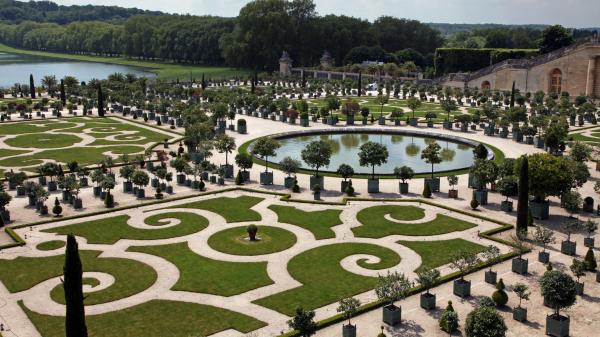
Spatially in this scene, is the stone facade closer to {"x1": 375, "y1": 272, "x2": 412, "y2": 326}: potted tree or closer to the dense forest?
the dense forest

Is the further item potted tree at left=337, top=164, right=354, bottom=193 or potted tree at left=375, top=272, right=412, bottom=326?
potted tree at left=337, top=164, right=354, bottom=193

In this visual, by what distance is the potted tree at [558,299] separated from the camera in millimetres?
26650

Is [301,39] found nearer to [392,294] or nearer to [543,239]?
[543,239]

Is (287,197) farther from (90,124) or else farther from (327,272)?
(90,124)

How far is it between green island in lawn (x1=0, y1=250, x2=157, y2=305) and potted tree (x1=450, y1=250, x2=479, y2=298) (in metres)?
15.5

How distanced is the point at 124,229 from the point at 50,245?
469 centimetres

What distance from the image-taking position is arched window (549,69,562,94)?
360ft

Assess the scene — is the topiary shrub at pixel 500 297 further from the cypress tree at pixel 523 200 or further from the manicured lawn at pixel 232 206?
the manicured lawn at pixel 232 206

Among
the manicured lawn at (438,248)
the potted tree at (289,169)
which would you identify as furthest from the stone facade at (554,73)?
the manicured lawn at (438,248)

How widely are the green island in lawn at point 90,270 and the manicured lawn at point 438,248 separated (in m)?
15.1

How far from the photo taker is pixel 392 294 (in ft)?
91.6

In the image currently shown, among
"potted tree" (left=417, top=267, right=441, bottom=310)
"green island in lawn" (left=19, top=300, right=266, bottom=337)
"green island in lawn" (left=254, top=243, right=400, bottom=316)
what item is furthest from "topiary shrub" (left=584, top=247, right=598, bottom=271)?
"green island in lawn" (left=19, top=300, right=266, bottom=337)

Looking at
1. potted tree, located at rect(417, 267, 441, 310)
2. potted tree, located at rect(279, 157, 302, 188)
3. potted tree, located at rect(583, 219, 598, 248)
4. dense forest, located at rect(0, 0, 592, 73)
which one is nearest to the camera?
potted tree, located at rect(417, 267, 441, 310)

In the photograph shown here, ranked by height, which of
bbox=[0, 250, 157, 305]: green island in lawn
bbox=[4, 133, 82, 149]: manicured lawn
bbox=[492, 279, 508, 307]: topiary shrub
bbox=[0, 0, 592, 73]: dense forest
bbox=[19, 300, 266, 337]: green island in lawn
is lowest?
bbox=[19, 300, 266, 337]: green island in lawn
